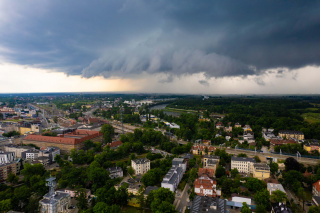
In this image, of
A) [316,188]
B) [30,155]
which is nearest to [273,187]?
[316,188]

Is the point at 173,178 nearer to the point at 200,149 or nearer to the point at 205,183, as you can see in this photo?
the point at 205,183

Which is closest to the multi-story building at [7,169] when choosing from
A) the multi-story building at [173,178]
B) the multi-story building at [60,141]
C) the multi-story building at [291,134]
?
the multi-story building at [60,141]

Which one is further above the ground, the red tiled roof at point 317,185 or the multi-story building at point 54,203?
the red tiled roof at point 317,185

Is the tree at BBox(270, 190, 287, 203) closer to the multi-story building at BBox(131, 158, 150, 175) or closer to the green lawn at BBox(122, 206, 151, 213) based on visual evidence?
the green lawn at BBox(122, 206, 151, 213)

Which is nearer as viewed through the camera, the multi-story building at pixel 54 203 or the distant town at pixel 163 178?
the multi-story building at pixel 54 203

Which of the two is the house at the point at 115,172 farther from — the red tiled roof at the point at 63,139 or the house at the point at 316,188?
the house at the point at 316,188

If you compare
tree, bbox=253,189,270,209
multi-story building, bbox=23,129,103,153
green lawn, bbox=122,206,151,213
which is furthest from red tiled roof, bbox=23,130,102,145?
tree, bbox=253,189,270,209
